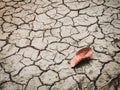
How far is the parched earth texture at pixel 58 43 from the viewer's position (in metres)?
2.18

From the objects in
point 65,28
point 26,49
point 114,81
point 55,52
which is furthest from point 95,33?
point 26,49

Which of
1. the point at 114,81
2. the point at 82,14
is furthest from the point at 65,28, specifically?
the point at 114,81

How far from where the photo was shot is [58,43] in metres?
2.62

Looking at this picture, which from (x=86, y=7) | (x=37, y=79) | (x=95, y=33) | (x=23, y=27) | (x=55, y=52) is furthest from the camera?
(x=86, y=7)

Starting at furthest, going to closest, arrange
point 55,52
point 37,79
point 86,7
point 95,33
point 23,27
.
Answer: point 86,7 < point 23,27 < point 95,33 < point 55,52 < point 37,79

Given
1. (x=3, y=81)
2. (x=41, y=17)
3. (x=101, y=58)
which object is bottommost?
(x=3, y=81)

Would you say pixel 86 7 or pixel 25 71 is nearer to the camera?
pixel 25 71

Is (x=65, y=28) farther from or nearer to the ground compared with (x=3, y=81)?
farther from the ground

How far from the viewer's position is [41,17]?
3105 mm

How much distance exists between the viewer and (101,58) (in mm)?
2348

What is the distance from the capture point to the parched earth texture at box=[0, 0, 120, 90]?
2.18 meters

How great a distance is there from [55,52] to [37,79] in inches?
18.4

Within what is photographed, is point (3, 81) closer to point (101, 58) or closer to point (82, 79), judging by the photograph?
point (82, 79)

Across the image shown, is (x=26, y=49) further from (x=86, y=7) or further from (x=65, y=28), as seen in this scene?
(x=86, y=7)
